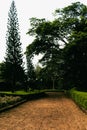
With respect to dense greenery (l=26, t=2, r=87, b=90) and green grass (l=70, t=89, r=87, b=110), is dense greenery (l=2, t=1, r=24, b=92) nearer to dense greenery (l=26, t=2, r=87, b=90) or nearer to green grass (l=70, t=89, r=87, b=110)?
dense greenery (l=26, t=2, r=87, b=90)

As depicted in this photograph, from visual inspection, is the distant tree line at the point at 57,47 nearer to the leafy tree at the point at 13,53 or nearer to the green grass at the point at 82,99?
the leafy tree at the point at 13,53

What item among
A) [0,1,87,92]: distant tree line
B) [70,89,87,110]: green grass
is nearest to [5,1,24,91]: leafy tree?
[0,1,87,92]: distant tree line

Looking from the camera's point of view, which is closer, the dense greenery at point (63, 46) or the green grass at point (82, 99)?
the green grass at point (82, 99)

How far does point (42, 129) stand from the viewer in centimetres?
1183

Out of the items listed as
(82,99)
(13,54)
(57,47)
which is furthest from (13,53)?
(82,99)

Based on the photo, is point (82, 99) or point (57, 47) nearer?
point (82, 99)

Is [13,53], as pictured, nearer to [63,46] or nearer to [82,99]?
[63,46]

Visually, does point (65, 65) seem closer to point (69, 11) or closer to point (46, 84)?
point (69, 11)

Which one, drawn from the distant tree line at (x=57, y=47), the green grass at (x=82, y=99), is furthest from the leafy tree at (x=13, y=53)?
the green grass at (x=82, y=99)

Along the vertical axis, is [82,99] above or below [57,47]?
below

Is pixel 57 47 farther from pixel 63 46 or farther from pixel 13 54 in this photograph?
pixel 13 54

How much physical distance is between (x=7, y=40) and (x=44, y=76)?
874 cm

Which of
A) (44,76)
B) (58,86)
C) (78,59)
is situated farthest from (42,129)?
(58,86)

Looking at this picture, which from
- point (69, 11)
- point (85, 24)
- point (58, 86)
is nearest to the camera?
point (85, 24)
